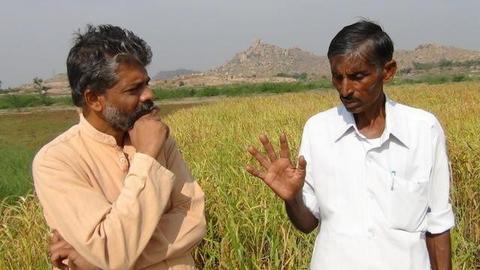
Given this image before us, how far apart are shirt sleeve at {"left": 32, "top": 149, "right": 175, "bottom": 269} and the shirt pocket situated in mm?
662

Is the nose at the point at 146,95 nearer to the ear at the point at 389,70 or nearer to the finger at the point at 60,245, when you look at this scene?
the finger at the point at 60,245

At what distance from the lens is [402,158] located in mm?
1628

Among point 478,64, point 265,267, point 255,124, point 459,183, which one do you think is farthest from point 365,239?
point 478,64

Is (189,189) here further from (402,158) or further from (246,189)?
(246,189)

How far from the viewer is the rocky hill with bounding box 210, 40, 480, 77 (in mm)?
144250

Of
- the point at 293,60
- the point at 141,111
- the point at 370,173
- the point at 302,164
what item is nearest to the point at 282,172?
the point at 302,164

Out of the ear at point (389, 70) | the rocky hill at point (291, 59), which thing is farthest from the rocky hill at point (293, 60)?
the ear at point (389, 70)

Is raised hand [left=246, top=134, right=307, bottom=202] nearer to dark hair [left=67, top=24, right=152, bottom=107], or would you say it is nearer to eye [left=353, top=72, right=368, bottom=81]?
eye [left=353, top=72, right=368, bottom=81]

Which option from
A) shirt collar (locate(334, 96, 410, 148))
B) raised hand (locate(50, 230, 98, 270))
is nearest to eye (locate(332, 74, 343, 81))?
shirt collar (locate(334, 96, 410, 148))

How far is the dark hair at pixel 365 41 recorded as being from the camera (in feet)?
5.51

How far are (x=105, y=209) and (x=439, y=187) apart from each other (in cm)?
100

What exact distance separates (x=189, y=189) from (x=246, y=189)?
2.01m

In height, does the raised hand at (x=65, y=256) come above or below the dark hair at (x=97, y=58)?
below

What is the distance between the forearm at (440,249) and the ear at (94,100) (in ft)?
3.62
